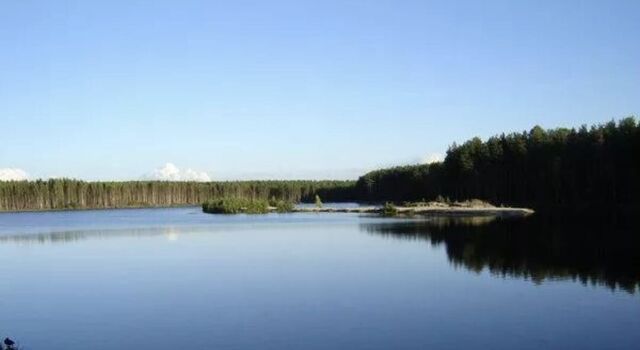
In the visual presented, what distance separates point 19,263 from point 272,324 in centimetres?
2526

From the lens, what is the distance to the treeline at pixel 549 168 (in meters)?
84.8

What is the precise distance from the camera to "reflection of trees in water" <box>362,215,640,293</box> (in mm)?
29672

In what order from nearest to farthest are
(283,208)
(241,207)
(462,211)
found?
(462,211) → (241,207) → (283,208)

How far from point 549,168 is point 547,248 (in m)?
55.9

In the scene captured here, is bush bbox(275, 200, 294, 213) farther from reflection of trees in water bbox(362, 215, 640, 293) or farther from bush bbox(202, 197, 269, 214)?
reflection of trees in water bbox(362, 215, 640, 293)

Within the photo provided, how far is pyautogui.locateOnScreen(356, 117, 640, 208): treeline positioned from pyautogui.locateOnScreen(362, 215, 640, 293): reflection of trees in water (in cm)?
2593

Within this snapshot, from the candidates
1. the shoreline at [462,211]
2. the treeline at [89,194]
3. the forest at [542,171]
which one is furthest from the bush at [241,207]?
the treeline at [89,194]

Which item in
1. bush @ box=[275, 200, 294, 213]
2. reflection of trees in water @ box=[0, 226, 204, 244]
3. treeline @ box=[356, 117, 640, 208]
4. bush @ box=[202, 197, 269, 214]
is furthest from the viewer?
bush @ box=[275, 200, 294, 213]

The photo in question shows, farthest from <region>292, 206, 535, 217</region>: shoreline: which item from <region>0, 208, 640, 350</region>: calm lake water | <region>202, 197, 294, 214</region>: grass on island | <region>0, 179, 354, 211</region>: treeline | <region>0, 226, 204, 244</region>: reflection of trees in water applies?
<region>0, 179, 354, 211</region>: treeline

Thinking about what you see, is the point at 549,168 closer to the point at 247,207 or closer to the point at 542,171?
the point at 542,171

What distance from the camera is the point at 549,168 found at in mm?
92750

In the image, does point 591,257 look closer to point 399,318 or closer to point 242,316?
point 399,318

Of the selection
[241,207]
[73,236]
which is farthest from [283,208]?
[73,236]

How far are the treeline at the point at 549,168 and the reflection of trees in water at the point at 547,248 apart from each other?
25926 millimetres
